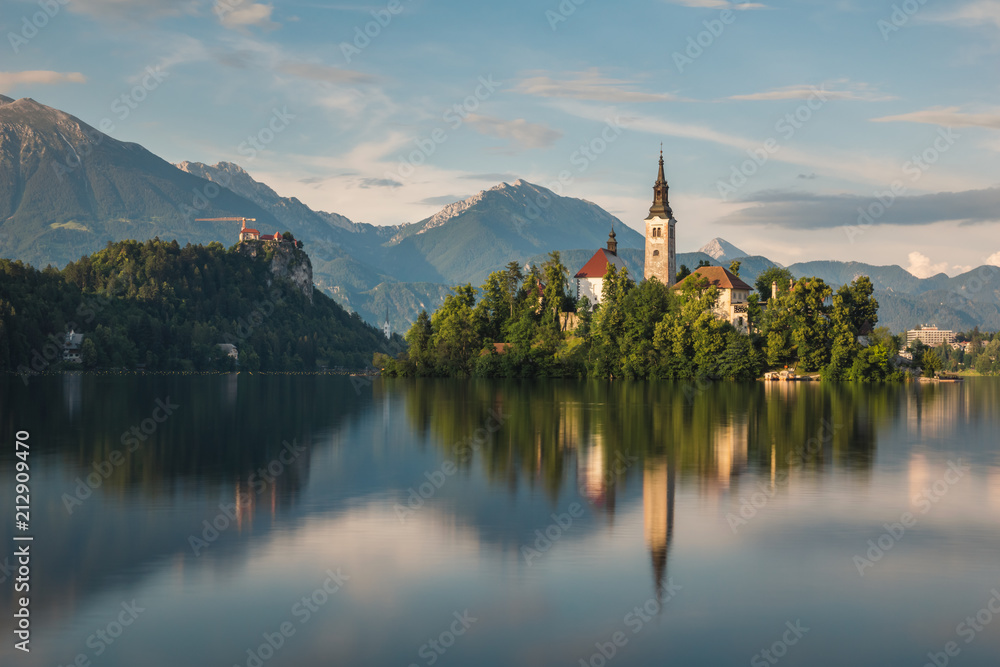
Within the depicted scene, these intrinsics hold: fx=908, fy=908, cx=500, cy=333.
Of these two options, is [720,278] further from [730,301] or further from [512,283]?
[512,283]

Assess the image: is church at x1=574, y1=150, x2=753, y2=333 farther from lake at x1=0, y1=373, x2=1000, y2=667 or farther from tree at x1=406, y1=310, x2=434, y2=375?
lake at x1=0, y1=373, x2=1000, y2=667

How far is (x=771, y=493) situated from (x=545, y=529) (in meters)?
8.84

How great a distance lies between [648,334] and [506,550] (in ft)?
323

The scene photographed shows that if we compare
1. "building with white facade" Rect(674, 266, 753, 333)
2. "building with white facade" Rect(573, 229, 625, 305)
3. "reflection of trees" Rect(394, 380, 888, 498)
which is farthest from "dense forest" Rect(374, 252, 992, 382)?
"reflection of trees" Rect(394, 380, 888, 498)

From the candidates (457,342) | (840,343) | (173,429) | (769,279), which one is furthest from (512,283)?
(173,429)

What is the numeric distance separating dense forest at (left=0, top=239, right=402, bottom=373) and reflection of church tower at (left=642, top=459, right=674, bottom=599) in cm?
10868

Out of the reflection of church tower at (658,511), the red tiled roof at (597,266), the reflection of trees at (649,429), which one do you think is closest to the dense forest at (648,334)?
the red tiled roof at (597,266)

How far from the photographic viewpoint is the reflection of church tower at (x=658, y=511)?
64.0 ft

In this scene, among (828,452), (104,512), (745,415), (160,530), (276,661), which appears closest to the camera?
(276,661)

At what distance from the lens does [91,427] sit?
4644 centimetres

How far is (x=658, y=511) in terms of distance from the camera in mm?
24828

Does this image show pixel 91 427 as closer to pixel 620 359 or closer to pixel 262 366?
pixel 620 359

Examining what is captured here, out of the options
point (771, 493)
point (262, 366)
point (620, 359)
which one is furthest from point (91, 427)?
point (262, 366)

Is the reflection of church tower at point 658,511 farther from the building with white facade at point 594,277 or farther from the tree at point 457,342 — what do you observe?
the building with white facade at point 594,277
